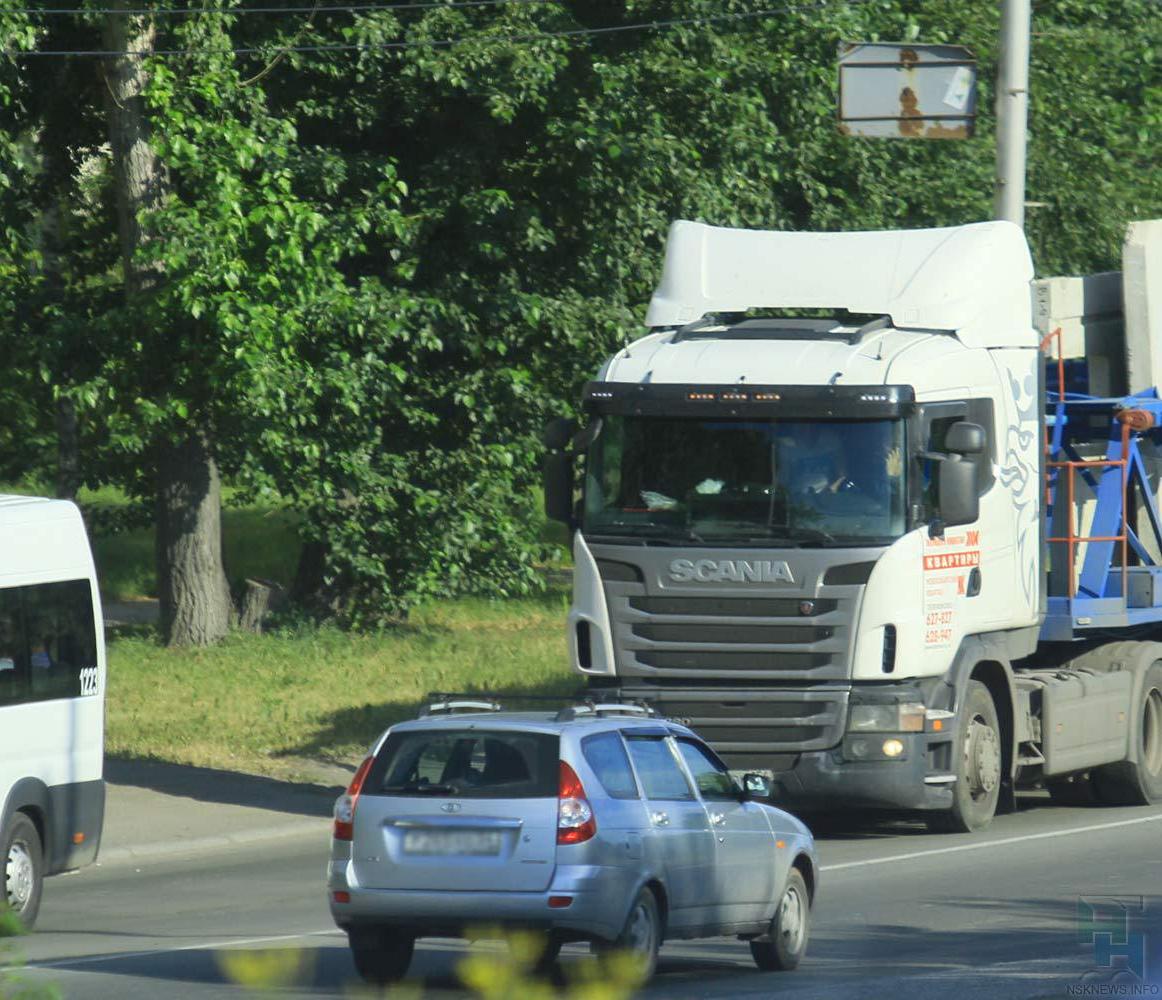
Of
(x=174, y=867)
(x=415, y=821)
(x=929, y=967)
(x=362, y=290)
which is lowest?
(x=174, y=867)

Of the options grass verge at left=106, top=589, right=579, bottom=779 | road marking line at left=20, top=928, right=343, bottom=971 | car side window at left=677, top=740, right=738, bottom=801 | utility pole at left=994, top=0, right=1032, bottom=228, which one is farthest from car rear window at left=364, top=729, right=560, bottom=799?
utility pole at left=994, top=0, right=1032, bottom=228

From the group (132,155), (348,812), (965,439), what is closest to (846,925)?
(348,812)

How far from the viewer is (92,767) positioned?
12.3m

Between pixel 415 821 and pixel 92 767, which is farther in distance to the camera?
pixel 92 767

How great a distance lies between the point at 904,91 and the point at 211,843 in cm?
895

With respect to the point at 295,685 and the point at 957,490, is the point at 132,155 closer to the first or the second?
the point at 295,685

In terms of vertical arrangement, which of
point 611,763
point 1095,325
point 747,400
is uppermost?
point 1095,325

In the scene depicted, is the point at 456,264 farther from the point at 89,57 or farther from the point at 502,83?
the point at 89,57

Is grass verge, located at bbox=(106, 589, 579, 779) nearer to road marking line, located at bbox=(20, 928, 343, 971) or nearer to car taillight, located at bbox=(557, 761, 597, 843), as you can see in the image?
road marking line, located at bbox=(20, 928, 343, 971)

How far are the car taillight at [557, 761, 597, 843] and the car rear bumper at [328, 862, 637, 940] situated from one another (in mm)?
139

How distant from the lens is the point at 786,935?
32.6ft

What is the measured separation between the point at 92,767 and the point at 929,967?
534cm

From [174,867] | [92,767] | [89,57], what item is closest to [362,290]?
[89,57]

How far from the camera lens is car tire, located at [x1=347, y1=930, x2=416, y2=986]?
905 cm
